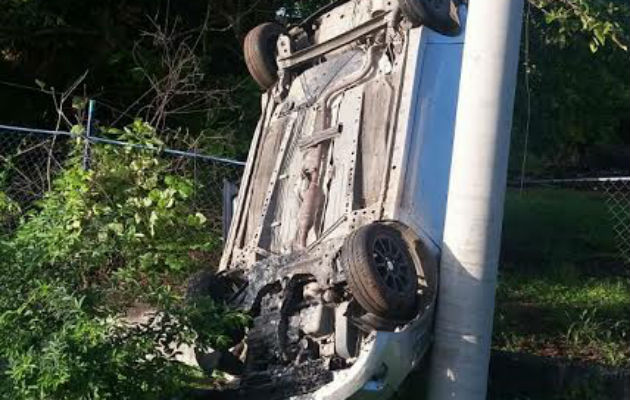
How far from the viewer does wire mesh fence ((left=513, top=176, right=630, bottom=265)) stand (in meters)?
9.16

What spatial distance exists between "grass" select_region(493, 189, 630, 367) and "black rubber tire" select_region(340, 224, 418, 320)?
1.83 meters

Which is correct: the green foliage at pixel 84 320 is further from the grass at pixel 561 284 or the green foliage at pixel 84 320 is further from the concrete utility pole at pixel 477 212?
the grass at pixel 561 284

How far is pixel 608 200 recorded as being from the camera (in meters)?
10.5

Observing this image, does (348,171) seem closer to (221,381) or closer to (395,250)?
(395,250)

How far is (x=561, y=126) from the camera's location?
9.48 metres

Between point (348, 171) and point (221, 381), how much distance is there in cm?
157

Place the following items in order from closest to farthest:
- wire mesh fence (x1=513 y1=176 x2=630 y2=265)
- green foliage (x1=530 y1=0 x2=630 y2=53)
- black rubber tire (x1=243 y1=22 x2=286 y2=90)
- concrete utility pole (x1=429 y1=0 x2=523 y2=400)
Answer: concrete utility pole (x1=429 y1=0 x2=523 y2=400) → green foliage (x1=530 y1=0 x2=630 y2=53) → black rubber tire (x1=243 y1=22 x2=286 y2=90) → wire mesh fence (x1=513 y1=176 x2=630 y2=265)

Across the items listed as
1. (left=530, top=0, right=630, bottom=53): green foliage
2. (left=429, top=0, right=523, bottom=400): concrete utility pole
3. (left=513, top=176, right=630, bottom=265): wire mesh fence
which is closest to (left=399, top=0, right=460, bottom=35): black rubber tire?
(left=429, top=0, right=523, bottom=400): concrete utility pole

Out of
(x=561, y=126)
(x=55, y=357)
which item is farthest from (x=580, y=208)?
(x=55, y=357)

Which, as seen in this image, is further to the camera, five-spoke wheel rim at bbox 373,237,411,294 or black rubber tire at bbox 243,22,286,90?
black rubber tire at bbox 243,22,286,90

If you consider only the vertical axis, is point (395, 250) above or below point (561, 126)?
below

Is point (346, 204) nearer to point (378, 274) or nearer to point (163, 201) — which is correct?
point (378, 274)

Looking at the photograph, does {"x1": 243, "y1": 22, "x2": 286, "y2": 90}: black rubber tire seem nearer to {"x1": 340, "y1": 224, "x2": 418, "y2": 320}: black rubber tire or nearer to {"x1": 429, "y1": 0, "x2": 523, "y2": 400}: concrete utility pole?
{"x1": 429, "y1": 0, "x2": 523, "y2": 400}: concrete utility pole

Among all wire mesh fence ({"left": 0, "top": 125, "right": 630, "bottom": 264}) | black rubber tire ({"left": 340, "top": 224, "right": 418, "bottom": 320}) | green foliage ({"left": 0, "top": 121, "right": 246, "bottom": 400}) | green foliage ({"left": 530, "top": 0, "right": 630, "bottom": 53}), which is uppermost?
green foliage ({"left": 530, "top": 0, "right": 630, "bottom": 53})
